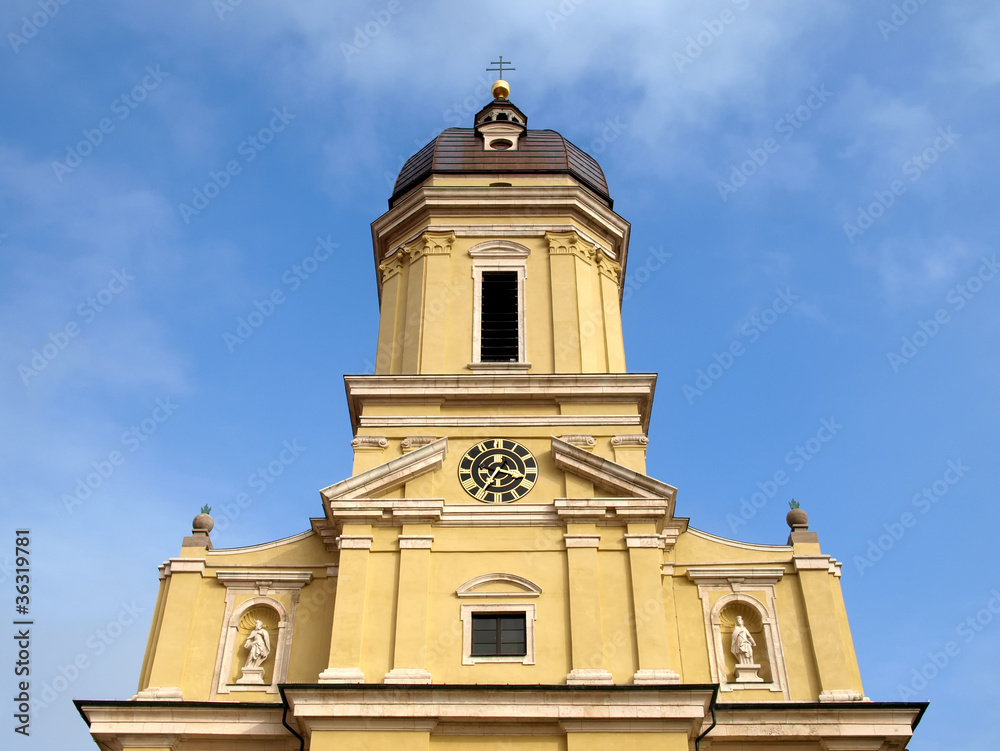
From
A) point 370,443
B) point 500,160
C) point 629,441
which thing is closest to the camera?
point 629,441

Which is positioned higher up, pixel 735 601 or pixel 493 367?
pixel 493 367

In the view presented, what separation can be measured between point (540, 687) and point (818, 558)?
6629mm

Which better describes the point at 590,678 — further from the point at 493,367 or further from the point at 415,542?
the point at 493,367

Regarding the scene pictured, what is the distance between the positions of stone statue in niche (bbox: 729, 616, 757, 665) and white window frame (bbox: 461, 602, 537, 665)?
3.92m

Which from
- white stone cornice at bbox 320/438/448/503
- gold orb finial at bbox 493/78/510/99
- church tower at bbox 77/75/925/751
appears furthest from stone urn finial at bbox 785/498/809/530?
gold orb finial at bbox 493/78/510/99

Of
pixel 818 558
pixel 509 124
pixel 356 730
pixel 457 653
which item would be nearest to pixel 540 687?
pixel 457 653

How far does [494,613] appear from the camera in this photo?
21.1 m

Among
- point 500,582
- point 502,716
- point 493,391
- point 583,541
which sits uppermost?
point 493,391

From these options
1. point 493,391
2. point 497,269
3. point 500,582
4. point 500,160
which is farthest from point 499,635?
point 500,160

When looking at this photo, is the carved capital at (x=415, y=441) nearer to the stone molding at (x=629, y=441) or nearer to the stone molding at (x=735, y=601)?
the stone molding at (x=629, y=441)

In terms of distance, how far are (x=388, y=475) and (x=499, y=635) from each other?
3.92 meters

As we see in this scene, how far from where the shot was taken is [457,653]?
67.3ft

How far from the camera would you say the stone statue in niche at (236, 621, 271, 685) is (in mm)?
21438

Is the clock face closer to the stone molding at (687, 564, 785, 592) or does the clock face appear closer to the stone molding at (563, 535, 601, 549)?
the stone molding at (563, 535, 601, 549)
